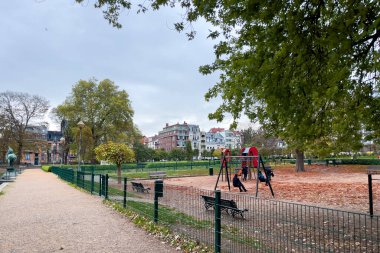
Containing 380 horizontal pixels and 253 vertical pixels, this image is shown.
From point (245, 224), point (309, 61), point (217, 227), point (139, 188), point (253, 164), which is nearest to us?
point (217, 227)

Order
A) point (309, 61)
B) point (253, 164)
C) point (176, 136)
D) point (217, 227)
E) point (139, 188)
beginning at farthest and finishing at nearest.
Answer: point (176, 136), point (253, 164), point (139, 188), point (309, 61), point (217, 227)

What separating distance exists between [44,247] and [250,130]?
7309 centimetres

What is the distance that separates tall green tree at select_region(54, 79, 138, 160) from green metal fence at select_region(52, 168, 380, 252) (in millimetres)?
48065

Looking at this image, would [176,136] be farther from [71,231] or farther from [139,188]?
[71,231]

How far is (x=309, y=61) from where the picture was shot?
294 inches

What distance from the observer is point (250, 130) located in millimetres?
77750

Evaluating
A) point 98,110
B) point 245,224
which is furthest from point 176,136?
point 245,224

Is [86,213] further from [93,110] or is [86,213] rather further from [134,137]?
[134,137]

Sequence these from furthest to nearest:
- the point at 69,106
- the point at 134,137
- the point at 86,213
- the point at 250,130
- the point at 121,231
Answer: the point at 250,130
the point at 134,137
the point at 69,106
the point at 86,213
the point at 121,231

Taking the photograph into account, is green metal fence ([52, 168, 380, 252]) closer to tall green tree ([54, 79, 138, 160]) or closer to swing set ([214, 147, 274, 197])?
swing set ([214, 147, 274, 197])

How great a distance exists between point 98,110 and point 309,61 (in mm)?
54290

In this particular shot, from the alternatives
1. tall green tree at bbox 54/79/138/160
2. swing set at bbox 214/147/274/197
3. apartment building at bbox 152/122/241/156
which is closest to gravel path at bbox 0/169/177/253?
swing set at bbox 214/147/274/197

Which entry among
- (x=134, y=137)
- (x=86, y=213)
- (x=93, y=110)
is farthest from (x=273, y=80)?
(x=134, y=137)

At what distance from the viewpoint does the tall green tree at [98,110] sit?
57.4 meters
